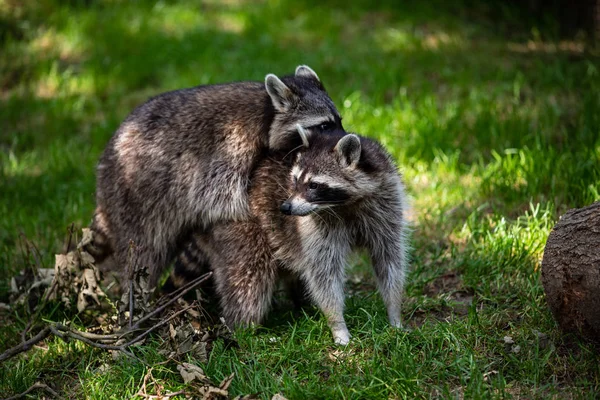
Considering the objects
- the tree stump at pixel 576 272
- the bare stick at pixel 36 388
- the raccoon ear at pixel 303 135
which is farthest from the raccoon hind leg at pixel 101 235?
the tree stump at pixel 576 272

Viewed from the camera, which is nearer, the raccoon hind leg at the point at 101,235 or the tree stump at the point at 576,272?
the tree stump at the point at 576,272

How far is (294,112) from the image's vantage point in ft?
16.7

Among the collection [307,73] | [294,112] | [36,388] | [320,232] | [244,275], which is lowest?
[36,388]

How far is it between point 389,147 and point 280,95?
5.27 feet

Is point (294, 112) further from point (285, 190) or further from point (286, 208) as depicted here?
point (286, 208)

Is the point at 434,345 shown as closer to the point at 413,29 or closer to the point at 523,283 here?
the point at 523,283

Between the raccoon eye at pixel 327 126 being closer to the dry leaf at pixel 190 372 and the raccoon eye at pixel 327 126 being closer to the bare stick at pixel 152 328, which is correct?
the bare stick at pixel 152 328

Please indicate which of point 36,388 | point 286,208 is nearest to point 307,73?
point 286,208

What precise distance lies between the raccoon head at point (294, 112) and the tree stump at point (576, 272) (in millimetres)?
1707

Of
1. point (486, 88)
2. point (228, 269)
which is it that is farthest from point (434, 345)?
point (486, 88)

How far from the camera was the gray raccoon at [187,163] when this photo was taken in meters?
4.93

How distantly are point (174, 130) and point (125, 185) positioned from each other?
485mm

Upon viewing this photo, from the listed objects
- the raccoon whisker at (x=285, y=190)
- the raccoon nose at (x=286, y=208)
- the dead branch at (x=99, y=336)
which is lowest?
the dead branch at (x=99, y=336)

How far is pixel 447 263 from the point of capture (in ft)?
16.5
